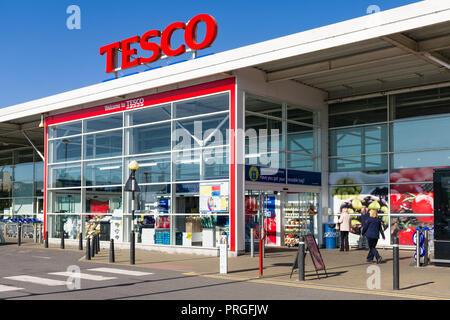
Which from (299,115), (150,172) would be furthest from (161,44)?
(299,115)

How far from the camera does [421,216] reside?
21.0 meters

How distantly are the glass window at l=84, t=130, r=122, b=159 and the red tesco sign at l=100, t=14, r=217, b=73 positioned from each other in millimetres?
3004

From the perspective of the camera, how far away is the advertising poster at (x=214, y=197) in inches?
783

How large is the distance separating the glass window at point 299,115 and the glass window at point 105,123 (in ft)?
24.6

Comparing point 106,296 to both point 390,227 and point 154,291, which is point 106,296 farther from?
point 390,227

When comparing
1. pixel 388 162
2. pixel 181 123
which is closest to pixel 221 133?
pixel 181 123

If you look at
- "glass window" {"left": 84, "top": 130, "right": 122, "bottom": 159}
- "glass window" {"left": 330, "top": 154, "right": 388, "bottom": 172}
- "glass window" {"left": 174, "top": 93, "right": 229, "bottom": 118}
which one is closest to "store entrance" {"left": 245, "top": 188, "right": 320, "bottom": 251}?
"glass window" {"left": 330, "top": 154, "right": 388, "bottom": 172}

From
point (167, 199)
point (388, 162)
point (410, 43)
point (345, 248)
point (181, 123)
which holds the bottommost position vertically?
point (345, 248)

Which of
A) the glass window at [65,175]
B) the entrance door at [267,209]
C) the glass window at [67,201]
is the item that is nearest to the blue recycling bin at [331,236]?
the entrance door at [267,209]

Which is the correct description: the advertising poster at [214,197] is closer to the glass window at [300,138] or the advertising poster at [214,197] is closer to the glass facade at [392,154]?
the glass window at [300,138]

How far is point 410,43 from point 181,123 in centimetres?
918

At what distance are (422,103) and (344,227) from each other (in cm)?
571

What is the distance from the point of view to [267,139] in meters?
21.0
